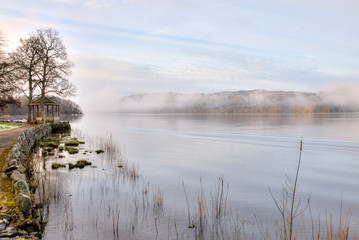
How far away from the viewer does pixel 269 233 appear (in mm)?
7320

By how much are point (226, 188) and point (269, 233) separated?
5.01 metres

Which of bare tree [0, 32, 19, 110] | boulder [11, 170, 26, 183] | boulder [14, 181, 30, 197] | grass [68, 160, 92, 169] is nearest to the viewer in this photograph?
boulder [14, 181, 30, 197]

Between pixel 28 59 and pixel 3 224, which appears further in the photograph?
pixel 28 59

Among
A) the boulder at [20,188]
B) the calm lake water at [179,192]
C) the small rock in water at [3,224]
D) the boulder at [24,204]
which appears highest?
the boulder at [20,188]

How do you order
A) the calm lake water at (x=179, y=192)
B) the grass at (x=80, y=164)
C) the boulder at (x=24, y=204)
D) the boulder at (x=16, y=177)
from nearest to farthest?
the boulder at (x=24, y=204) < the calm lake water at (x=179, y=192) < the boulder at (x=16, y=177) < the grass at (x=80, y=164)

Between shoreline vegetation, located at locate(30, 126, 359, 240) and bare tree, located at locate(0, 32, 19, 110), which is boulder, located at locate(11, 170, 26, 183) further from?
bare tree, located at locate(0, 32, 19, 110)

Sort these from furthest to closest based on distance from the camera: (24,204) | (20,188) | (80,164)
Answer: (80,164)
(20,188)
(24,204)

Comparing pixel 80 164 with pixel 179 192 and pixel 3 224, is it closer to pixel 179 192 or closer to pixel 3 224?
pixel 179 192

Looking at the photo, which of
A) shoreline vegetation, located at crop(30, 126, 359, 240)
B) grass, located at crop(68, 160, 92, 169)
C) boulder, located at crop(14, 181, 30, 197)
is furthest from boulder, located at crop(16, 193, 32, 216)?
grass, located at crop(68, 160, 92, 169)

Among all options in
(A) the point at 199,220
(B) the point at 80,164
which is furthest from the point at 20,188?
(B) the point at 80,164

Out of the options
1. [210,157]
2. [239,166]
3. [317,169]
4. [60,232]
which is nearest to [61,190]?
[60,232]

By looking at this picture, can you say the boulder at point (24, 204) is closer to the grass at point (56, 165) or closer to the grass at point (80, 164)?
the grass at point (80, 164)

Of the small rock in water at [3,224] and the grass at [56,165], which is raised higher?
the small rock in water at [3,224]

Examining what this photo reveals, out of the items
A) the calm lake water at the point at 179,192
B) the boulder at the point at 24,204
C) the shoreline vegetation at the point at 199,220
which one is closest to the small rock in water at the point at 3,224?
the boulder at the point at 24,204
